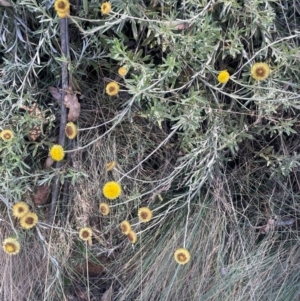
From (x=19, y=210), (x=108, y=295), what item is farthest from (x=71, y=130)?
(x=108, y=295)

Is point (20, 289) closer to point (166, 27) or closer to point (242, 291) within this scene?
point (242, 291)

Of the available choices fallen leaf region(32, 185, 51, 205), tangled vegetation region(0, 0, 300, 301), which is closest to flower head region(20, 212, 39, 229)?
tangled vegetation region(0, 0, 300, 301)

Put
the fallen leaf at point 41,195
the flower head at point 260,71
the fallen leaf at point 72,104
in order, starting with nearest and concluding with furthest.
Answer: the flower head at point 260,71, the fallen leaf at point 72,104, the fallen leaf at point 41,195

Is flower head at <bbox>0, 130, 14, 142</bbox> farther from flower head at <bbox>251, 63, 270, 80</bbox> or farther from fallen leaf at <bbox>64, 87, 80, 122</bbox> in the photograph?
flower head at <bbox>251, 63, 270, 80</bbox>

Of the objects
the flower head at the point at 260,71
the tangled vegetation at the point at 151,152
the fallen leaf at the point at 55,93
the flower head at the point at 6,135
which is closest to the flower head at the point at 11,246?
the tangled vegetation at the point at 151,152

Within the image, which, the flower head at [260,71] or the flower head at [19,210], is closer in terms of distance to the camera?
the flower head at [260,71]

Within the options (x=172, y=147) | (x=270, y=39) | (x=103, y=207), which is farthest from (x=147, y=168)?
(x=270, y=39)

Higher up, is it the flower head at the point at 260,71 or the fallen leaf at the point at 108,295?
the flower head at the point at 260,71

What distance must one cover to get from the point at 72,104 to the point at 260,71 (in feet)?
1.68

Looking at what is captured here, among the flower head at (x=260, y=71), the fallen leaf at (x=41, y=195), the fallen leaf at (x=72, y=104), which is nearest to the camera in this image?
the flower head at (x=260, y=71)

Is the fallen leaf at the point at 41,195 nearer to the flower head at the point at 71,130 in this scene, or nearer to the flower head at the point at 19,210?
the flower head at the point at 19,210

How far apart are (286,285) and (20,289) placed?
32.4 inches

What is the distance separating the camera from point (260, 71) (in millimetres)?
1207

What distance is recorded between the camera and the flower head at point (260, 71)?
1204 mm
